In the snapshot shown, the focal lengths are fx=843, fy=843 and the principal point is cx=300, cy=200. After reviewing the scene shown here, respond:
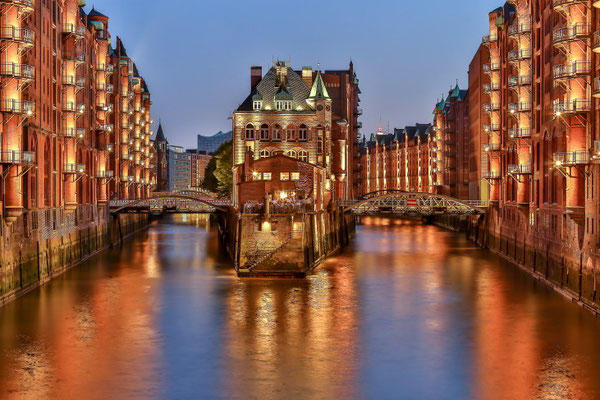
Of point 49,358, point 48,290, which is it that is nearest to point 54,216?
point 48,290

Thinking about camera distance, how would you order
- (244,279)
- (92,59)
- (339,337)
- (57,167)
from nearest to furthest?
(339,337) < (244,279) < (57,167) < (92,59)

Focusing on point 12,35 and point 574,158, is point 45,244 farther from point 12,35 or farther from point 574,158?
point 574,158

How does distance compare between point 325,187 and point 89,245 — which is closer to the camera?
point 89,245

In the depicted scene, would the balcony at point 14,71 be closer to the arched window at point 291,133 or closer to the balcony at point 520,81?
the balcony at point 520,81

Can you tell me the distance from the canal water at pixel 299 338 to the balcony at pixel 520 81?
15.0 metres

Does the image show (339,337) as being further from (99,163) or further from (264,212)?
(99,163)

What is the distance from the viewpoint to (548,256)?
55.7m

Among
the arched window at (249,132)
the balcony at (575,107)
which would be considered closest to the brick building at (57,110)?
the arched window at (249,132)

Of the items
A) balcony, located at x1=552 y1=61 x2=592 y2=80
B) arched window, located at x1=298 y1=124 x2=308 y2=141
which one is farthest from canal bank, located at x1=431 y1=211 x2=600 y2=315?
arched window, located at x1=298 y1=124 x2=308 y2=141

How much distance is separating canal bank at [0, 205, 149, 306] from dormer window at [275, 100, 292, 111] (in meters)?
22.7

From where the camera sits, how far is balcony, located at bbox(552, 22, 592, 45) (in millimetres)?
45969

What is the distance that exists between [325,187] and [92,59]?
87.1 ft

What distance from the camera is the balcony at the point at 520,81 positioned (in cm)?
6516

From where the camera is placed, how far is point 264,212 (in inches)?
2361
